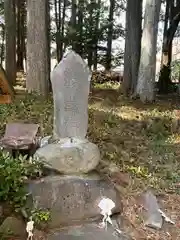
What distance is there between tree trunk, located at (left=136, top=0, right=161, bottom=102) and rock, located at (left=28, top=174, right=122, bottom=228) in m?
5.57

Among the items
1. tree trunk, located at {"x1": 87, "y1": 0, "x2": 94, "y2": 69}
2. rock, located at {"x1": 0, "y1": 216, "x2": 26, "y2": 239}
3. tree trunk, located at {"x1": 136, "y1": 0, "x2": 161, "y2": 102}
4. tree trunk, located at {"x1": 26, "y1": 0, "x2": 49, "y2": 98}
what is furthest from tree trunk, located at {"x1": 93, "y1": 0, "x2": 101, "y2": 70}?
rock, located at {"x1": 0, "y1": 216, "x2": 26, "y2": 239}

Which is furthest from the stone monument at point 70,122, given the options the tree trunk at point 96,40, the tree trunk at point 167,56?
the tree trunk at point 96,40

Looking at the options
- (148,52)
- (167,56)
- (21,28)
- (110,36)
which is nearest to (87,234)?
(148,52)

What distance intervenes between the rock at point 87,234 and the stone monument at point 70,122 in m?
0.73

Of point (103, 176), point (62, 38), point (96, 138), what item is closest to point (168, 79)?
point (62, 38)

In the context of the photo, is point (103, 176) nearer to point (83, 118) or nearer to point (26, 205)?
point (83, 118)

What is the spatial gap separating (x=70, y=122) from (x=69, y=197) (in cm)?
97

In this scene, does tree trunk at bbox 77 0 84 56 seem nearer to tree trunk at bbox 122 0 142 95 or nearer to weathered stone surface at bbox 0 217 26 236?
tree trunk at bbox 122 0 142 95

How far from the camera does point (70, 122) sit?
479 cm

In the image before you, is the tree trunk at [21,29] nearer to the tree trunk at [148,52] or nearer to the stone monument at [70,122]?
the tree trunk at [148,52]

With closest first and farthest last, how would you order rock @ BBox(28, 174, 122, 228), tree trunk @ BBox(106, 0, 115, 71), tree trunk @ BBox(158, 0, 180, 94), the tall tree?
rock @ BBox(28, 174, 122, 228), tree trunk @ BBox(158, 0, 180, 94), the tall tree, tree trunk @ BBox(106, 0, 115, 71)

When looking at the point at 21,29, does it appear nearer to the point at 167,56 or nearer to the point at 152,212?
the point at 167,56

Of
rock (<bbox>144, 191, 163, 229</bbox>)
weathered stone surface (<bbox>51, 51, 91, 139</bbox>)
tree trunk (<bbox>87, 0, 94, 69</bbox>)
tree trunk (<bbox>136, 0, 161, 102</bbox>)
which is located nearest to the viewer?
rock (<bbox>144, 191, 163, 229</bbox>)

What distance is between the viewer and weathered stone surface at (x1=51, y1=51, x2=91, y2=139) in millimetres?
4633
